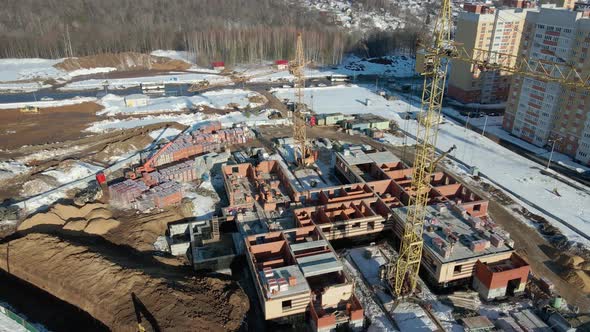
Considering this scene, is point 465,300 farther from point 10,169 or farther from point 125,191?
point 10,169

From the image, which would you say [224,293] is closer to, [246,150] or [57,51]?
[246,150]

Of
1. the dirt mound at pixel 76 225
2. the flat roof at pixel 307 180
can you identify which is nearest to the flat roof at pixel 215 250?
the dirt mound at pixel 76 225

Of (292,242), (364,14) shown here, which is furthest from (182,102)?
(364,14)

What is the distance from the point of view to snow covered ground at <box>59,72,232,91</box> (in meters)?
73.6

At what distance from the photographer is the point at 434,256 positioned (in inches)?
1108

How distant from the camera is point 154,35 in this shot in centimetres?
9956

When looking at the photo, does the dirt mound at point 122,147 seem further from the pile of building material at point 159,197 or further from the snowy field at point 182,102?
the pile of building material at point 159,197

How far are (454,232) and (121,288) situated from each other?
916 inches

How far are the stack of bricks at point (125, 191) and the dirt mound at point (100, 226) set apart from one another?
11.5ft

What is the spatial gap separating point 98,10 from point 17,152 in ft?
277

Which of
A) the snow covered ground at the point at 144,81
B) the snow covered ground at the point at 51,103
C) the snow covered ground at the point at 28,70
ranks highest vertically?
the snow covered ground at the point at 28,70

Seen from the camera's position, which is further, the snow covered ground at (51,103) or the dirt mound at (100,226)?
the snow covered ground at (51,103)

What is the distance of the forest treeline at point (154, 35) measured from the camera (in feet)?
302

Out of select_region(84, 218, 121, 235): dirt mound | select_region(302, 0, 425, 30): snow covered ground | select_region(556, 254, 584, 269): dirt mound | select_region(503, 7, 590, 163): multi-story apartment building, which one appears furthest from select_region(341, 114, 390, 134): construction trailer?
select_region(302, 0, 425, 30): snow covered ground
